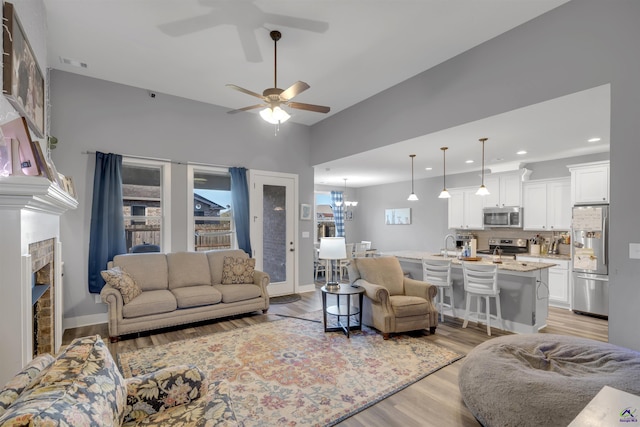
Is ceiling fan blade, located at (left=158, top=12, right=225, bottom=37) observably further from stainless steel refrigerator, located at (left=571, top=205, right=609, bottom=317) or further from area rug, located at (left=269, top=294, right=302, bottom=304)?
stainless steel refrigerator, located at (left=571, top=205, right=609, bottom=317)

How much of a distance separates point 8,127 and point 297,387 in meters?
2.72

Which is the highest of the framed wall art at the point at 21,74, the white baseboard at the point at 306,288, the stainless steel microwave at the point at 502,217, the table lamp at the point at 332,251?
the framed wall art at the point at 21,74

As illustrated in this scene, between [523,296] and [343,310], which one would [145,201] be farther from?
[523,296]

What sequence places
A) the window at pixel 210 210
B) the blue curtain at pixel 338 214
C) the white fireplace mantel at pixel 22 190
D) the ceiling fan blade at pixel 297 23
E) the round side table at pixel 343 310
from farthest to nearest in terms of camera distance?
1. the blue curtain at pixel 338 214
2. the window at pixel 210 210
3. the round side table at pixel 343 310
4. the ceiling fan blade at pixel 297 23
5. the white fireplace mantel at pixel 22 190

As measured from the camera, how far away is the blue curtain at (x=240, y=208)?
530 cm

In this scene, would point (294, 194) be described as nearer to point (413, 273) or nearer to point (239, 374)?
point (413, 273)

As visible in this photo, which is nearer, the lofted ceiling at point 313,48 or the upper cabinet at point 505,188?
the lofted ceiling at point 313,48

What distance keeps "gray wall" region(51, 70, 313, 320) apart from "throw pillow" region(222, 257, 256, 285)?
0.87 metres

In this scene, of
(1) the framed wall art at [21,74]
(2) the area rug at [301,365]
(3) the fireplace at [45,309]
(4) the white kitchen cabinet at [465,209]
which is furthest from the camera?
(4) the white kitchen cabinet at [465,209]

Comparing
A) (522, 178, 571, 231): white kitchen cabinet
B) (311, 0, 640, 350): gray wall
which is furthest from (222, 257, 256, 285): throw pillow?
(522, 178, 571, 231): white kitchen cabinet

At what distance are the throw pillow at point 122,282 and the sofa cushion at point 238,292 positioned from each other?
109 cm

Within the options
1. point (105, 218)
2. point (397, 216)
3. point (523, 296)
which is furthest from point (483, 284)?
point (105, 218)

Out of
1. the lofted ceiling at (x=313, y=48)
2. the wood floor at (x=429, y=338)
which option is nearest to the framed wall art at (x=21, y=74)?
the lofted ceiling at (x=313, y=48)

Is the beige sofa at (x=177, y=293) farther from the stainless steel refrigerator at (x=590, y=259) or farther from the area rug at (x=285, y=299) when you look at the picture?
the stainless steel refrigerator at (x=590, y=259)
